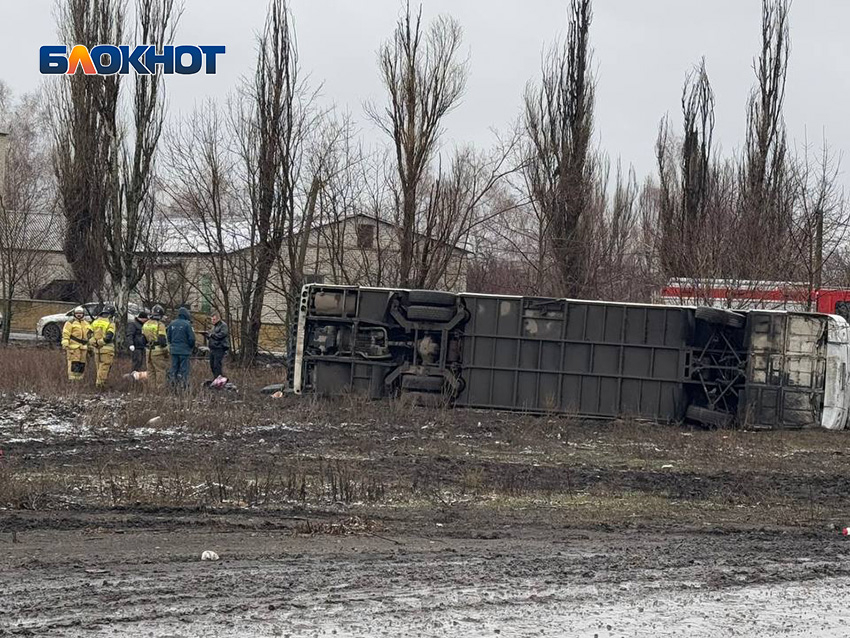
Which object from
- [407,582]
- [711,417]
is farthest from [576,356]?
[407,582]

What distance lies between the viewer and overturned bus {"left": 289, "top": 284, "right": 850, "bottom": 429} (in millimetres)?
17672

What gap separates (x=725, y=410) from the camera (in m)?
18.0

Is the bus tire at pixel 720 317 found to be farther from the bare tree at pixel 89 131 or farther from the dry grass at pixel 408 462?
the bare tree at pixel 89 131

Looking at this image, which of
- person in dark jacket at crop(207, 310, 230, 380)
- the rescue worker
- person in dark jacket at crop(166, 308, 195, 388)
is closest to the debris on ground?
person in dark jacket at crop(166, 308, 195, 388)

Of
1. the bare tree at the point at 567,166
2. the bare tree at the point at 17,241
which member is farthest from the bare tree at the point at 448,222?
the bare tree at the point at 17,241

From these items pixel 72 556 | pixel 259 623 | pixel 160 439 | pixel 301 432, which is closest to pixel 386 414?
pixel 301 432

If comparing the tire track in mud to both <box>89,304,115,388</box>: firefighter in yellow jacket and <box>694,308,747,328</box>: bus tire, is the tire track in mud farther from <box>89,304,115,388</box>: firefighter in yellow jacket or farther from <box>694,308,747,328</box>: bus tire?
<box>89,304,115,388</box>: firefighter in yellow jacket

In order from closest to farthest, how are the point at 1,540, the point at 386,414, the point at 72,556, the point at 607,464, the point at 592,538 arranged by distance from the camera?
the point at 72,556 < the point at 1,540 < the point at 592,538 < the point at 607,464 < the point at 386,414

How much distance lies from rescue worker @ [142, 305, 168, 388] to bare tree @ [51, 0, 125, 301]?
334 inches

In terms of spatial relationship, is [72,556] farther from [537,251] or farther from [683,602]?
[537,251]

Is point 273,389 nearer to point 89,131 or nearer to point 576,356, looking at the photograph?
point 576,356

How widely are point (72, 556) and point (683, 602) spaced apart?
12.6 feet

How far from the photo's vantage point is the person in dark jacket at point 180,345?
20188mm

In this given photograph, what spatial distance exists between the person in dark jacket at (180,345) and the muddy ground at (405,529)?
13.1 ft
